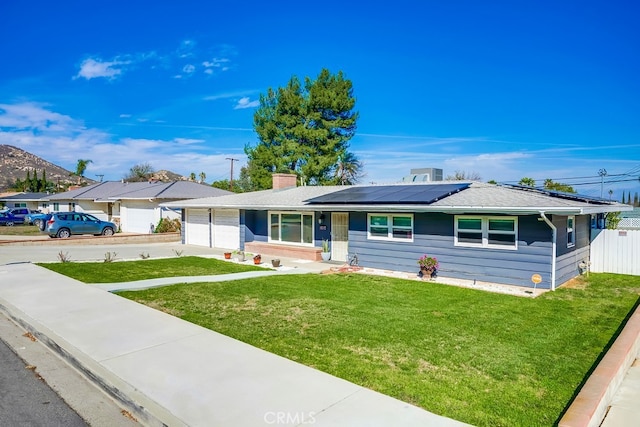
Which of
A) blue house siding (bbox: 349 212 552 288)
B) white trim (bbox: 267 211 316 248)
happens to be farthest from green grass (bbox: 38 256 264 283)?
blue house siding (bbox: 349 212 552 288)

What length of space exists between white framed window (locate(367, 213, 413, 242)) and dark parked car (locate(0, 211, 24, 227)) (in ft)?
124

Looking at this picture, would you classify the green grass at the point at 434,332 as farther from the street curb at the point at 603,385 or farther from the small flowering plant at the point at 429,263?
the small flowering plant at the point at 429,263

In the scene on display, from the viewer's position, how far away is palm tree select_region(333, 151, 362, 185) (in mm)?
39375

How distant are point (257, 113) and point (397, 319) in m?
36.7

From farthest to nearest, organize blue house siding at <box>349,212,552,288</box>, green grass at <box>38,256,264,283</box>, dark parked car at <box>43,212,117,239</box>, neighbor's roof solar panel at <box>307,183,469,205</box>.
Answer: dark parked car at <box>43,212,117,239</box> < neighbor's roof solar panel at <box>307,183,469,205</box> < green grass at <box>38,256,264,283</box> < blue house siding at <box>349,212,552,288</box>

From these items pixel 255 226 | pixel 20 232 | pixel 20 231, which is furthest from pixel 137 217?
pixel 255 226

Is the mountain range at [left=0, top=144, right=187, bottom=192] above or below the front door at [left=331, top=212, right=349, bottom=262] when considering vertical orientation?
above

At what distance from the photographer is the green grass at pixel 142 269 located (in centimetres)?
1304

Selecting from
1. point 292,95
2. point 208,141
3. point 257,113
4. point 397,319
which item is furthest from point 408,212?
point 208,141

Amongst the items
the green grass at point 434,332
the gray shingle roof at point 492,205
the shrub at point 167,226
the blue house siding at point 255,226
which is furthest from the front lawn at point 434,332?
the shrub at point 167,226

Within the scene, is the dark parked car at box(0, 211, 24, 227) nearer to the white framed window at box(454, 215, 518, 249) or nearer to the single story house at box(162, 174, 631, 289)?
the single story house at box(162, 174, 631, 289)

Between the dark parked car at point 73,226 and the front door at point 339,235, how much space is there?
1726 cm

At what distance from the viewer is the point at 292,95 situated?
39719mm

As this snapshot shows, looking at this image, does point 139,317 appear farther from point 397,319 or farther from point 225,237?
point 225,237
